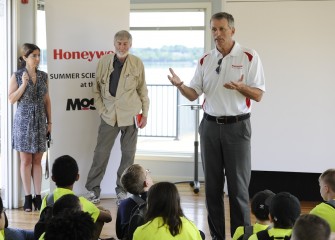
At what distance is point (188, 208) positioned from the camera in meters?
5.47

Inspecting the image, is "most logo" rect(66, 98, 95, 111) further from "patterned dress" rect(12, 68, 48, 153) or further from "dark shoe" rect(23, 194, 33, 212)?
"dark shoe" rect(23, 194, 33, 212)

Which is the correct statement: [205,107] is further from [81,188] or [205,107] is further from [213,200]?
[81,188]

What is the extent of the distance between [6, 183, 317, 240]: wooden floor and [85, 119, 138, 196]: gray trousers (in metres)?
0.28

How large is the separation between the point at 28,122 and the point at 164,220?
2751mm

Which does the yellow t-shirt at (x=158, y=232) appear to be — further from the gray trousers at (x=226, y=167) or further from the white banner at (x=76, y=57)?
the white banner at (x=76, y=57)

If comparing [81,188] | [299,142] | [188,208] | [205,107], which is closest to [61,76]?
[81,188]

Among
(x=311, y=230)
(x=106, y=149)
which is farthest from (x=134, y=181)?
(x=106, y=149)

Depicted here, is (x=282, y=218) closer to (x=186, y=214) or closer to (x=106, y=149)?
(x=186, y=214)

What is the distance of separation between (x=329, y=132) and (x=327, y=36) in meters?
0.95

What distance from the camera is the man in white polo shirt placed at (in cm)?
364

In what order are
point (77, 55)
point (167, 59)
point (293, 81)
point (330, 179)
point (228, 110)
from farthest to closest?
point (167, 59) → point (293, 81) → point (77, 55) → point (228, 110) → point (330, 179)

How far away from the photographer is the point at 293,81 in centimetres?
574

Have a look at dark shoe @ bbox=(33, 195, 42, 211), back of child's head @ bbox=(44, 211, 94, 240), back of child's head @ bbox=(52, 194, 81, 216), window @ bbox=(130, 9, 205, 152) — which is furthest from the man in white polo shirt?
window @ bbox=(130, 9, 205, 152)

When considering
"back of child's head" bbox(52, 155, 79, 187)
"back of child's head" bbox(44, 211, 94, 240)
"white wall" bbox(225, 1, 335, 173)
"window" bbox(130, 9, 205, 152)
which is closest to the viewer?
"back of child's head" bbox(44, 211, 94, 240)
